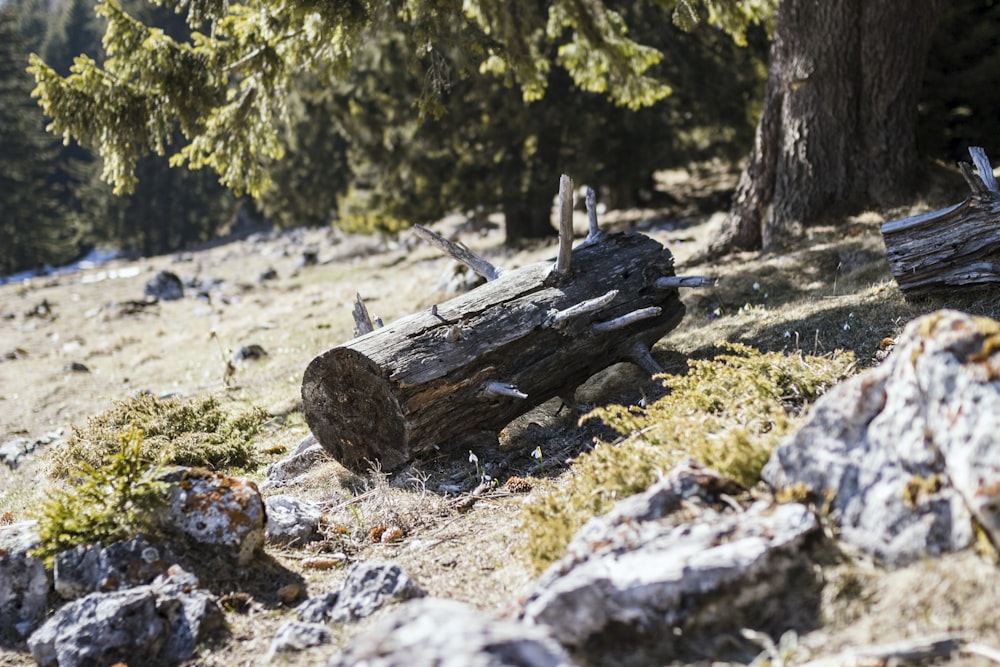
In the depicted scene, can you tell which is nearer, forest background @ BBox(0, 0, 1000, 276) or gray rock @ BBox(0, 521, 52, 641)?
gray rock @ BBox(0, 521, 52, 641)

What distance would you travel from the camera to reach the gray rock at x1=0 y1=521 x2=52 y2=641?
416 cm

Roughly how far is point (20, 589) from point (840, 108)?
910 cm

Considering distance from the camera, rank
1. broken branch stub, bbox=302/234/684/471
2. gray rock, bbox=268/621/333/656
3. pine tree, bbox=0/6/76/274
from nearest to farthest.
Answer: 1. gray rock, bbox=268/621/333/656
2. broken branch stub, bbox=302/234/684/471
3. pine tree, bbox=0/6/76/274

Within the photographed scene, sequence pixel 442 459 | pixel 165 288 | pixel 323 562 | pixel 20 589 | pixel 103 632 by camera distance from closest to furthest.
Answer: pixel 103 632, pixel 20 589, pixel 323 562, pixel 442 459, pixel 165 288

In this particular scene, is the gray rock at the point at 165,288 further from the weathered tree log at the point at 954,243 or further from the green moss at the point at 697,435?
the weathered tree log at the point at 954,243

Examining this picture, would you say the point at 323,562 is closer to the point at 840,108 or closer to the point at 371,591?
the point at 371,591

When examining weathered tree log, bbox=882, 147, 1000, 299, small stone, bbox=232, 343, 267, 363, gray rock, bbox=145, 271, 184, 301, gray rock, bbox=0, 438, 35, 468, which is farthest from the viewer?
gray rock, bbox=145, 271, 184, 301

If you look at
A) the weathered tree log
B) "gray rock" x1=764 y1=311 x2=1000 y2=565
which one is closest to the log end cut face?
"gray rock" x1=764 y1=311 x2=1000 y2=565

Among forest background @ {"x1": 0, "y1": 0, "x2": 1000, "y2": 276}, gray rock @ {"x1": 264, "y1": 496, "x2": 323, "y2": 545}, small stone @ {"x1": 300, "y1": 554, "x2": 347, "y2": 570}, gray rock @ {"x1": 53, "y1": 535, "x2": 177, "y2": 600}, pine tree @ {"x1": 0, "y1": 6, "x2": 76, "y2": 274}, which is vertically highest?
pine tree @ {"x1": 0, "y1": 6, "x2": 76, "y2": 274}

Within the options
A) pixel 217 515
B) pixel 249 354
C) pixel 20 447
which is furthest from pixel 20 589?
pixel 249 354

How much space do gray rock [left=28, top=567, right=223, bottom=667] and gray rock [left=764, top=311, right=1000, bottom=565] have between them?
281cm

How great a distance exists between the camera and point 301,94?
18.9 metres

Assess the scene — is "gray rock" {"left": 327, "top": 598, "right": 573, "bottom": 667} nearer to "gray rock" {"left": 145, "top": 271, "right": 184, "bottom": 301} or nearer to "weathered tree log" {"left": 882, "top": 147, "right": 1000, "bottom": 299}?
"weathered tree log" {"left": 882, "top": 147, "right": 1000, "bottom": 299}

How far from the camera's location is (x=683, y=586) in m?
2.94
